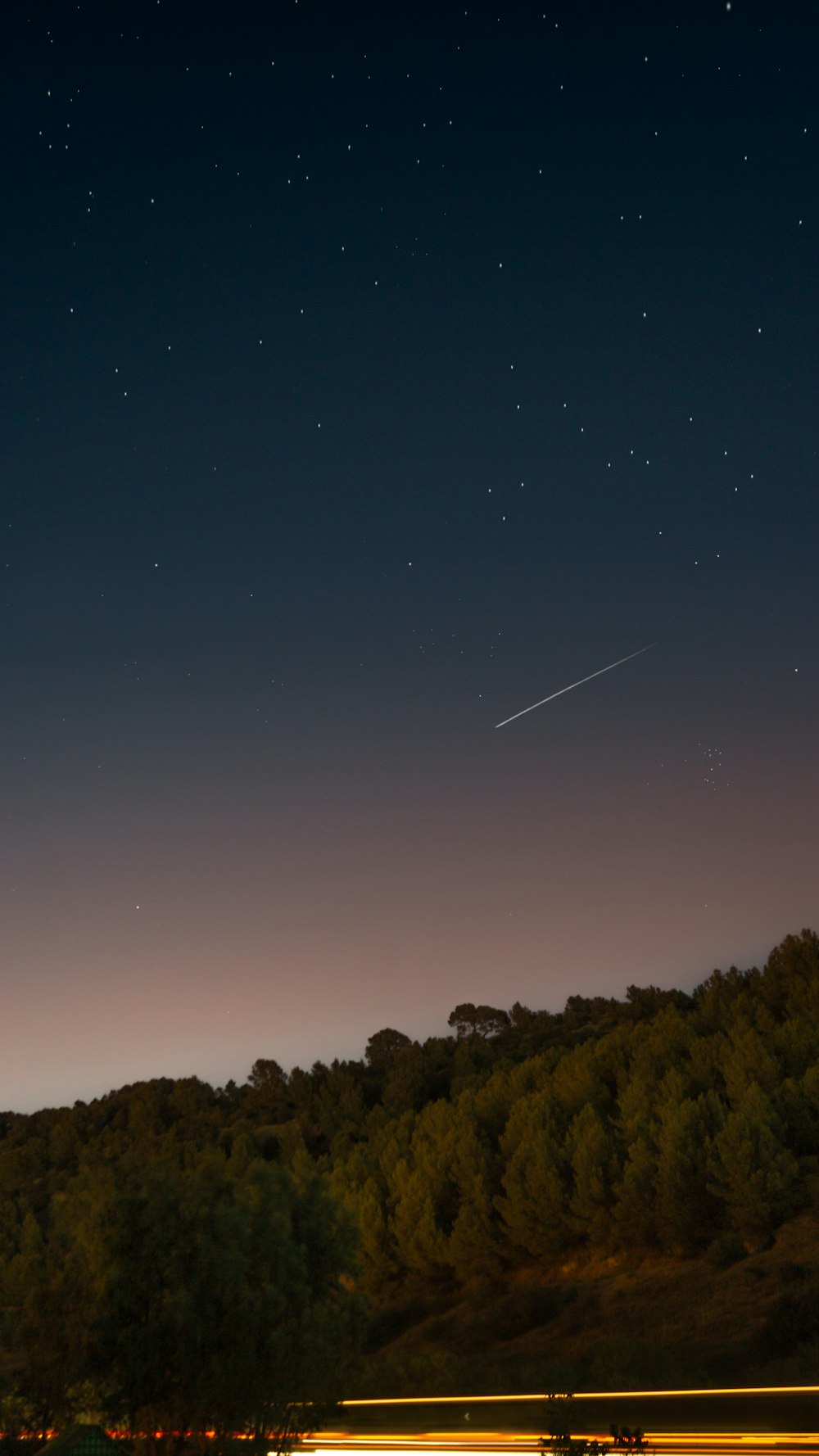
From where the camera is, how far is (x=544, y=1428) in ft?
67.9

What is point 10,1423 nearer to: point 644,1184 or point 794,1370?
point 794,1370

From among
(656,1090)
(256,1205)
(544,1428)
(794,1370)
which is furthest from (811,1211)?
(256,1205)

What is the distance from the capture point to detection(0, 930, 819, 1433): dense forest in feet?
57.5

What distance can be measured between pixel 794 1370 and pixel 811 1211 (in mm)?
11095

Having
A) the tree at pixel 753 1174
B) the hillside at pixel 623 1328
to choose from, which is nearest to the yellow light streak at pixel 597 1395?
the hillside at pixel 623 1328

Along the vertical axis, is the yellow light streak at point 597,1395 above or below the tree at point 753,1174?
below

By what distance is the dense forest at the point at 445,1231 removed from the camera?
17516 mm

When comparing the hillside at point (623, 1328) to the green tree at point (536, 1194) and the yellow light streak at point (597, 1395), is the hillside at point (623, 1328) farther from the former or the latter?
the green tree at point (536, 1194)

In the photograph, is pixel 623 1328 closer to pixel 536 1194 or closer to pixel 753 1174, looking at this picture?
pixel 753 1174

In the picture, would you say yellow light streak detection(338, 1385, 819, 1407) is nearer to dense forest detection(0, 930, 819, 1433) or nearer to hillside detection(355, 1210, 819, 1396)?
hillside detection(355, 1210, 819, 1396)

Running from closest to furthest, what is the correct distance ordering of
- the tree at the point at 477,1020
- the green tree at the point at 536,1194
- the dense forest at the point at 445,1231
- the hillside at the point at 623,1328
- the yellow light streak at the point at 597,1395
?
the dense forest at the point at 445,1231 → the yellow light streak at the point at 597,1395 → the hillside at the point at 623,1328 → the green tree at the point at 536,1194 → the tree at the point at 477,1020

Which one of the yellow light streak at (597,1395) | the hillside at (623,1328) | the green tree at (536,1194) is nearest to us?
the yellow light streak at (597,1395)

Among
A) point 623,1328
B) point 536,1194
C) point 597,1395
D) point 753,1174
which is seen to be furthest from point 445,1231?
point 597,1395

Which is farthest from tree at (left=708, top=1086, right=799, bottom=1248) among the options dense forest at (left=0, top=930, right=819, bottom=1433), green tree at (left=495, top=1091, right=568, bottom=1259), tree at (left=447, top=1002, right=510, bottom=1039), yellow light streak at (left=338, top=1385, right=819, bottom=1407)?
tree at (left=447, top=1002, right=510, bottom=1039)
